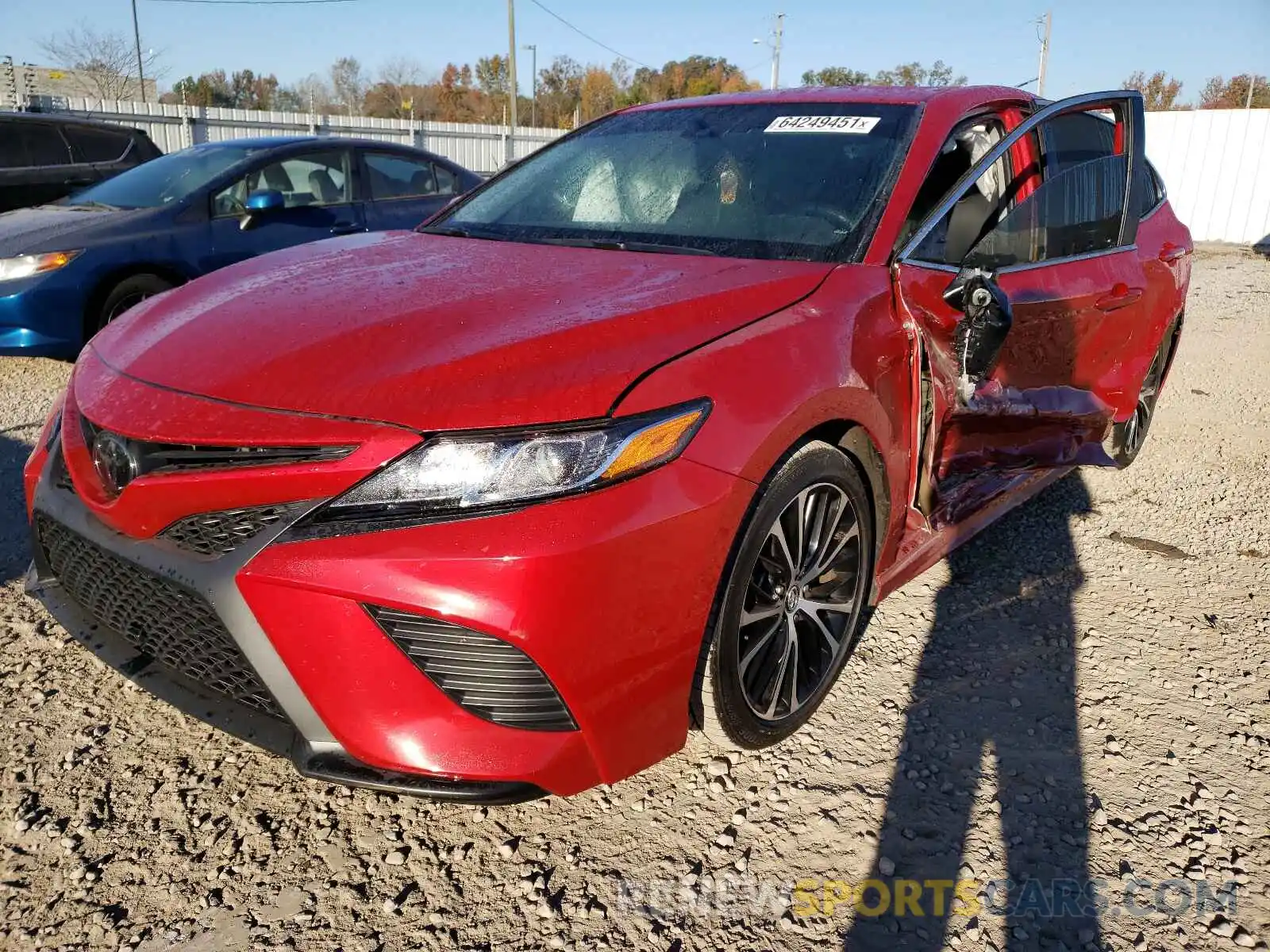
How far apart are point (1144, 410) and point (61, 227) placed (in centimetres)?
615

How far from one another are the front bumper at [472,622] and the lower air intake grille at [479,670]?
17 mm

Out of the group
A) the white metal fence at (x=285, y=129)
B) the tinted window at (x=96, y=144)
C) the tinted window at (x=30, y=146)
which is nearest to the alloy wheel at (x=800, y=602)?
the tinted window at (x=30, y=146)

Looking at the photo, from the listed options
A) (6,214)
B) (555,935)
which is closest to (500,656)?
(555,935)

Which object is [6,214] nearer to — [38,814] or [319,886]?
[38,814]

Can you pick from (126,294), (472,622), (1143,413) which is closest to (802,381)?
(472,622)

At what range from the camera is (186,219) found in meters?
5.86

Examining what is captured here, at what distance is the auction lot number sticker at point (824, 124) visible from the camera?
2.84 metres

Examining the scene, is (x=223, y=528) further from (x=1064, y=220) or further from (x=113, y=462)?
(x=1064, y=220)

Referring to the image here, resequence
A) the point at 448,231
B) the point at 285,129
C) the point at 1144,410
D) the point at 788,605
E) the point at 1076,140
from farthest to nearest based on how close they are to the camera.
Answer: the point at 285,129 → the point at 1144,410 → the point at 1076,140 → the point at 448,231 → the point at 788,605

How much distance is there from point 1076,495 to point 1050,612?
141 centimetres

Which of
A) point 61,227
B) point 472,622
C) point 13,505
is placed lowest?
point 13,505

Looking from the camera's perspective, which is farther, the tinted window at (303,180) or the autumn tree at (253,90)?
the autumn tree at (253,90)

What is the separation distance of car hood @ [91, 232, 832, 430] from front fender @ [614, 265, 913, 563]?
0.05m

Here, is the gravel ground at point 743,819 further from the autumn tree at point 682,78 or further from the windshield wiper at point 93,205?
the autumn tree at point 682,78
